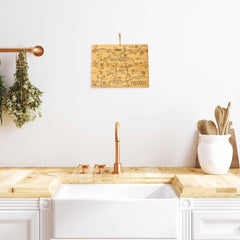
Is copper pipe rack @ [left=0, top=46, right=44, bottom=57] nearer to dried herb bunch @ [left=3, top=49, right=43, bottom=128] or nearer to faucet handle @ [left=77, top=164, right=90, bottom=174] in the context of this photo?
dried herb bunch @ [left=3, top=49, right=43, bottom=128]

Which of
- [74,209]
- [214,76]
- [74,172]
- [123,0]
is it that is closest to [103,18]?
[123,0]

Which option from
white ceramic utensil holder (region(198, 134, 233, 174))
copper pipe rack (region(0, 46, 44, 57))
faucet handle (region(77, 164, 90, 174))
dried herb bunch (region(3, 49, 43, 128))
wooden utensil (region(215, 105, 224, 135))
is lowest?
faucet handle (region(77, 164, 90, 174))

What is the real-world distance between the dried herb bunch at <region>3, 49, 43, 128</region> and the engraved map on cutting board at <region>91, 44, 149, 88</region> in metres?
0.37

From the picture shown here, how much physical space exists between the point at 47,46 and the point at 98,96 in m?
0.44

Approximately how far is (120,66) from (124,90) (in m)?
0.15

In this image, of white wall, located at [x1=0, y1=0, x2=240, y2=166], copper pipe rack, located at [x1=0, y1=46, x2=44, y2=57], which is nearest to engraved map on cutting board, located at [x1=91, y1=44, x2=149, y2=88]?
white wall, located at [x1=0, y1=0, x2=240, y2=166]

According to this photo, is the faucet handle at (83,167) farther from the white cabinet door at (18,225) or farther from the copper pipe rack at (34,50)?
the copper pipe rack at (34,50)

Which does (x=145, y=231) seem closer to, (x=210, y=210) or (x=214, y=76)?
(x=210, y=210)

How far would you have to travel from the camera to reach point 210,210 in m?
1.32

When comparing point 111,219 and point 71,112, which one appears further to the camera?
point 71,112

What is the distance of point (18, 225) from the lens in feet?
4.38

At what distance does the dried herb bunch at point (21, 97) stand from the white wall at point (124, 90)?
4.0 inches

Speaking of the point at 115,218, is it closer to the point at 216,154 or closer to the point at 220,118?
the point at 216,154

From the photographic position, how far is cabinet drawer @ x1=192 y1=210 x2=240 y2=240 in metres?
1.31
